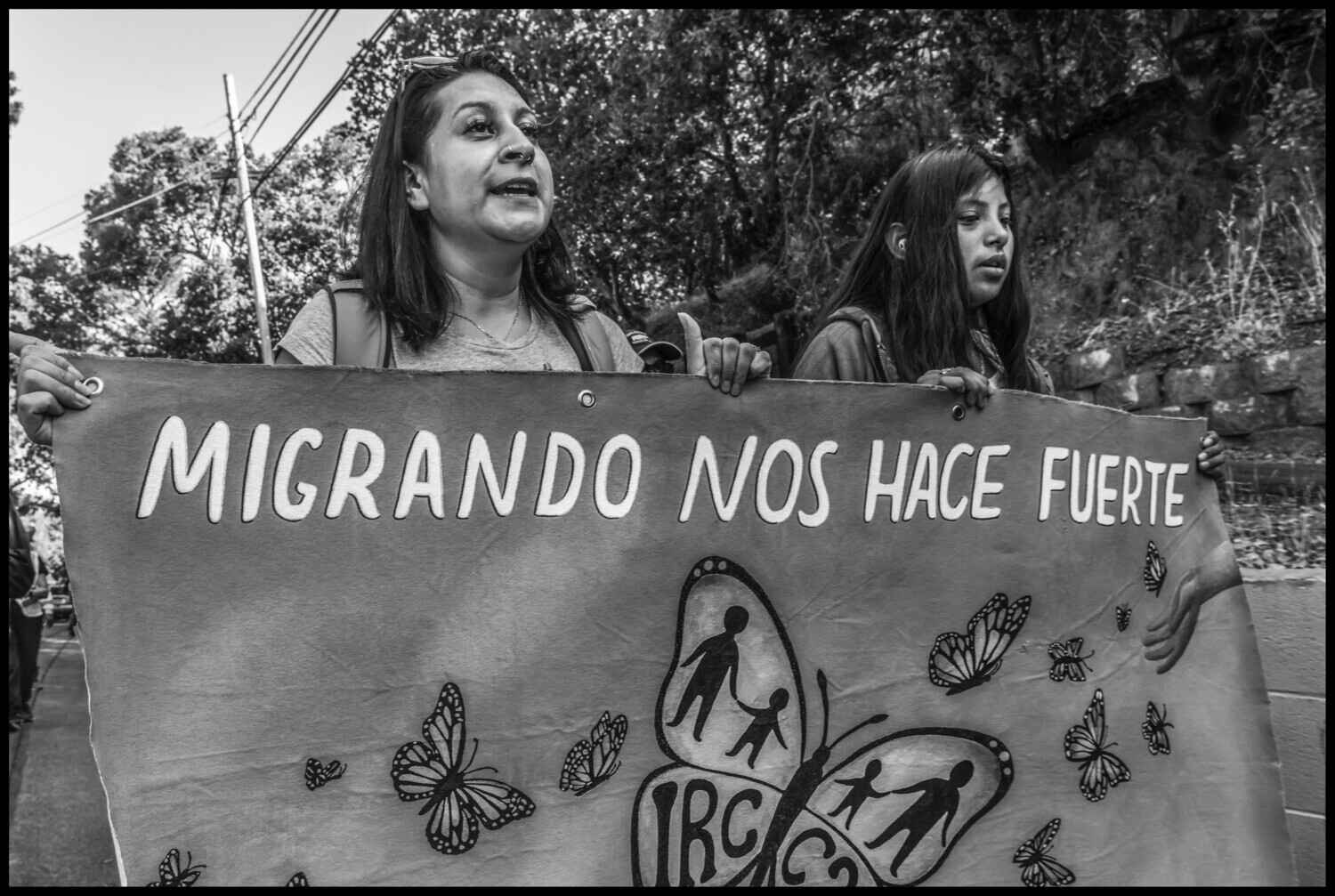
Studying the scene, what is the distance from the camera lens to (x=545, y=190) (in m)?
1.93

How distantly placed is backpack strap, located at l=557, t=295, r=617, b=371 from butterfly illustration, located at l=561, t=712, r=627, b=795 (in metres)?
0.67

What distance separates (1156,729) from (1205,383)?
15.2 ft

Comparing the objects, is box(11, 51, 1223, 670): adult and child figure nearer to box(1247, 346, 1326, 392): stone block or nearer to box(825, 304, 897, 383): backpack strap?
box(825, 304, 897, 383): backpack strap

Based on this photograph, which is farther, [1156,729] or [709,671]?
[1156,729]

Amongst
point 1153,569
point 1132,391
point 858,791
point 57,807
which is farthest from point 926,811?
point 1132,391

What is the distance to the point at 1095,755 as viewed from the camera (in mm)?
2041

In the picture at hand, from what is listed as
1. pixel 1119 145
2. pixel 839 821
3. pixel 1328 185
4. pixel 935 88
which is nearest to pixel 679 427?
pixel 839 821

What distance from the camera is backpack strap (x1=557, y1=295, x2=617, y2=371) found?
2.02m

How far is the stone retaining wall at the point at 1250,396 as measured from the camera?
552cm

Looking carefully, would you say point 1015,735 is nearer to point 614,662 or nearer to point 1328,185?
point 614,662

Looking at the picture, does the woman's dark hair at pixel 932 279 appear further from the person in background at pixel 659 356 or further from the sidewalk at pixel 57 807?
the sidewalk at pixel 57 807

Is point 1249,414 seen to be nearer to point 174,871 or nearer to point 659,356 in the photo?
point 659,356

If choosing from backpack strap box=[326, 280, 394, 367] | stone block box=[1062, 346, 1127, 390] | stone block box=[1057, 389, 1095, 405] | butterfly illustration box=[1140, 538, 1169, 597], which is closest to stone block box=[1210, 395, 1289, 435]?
stone block box=[1062, 346, 1127, 390]

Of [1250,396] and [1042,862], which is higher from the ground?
[1250,396]
